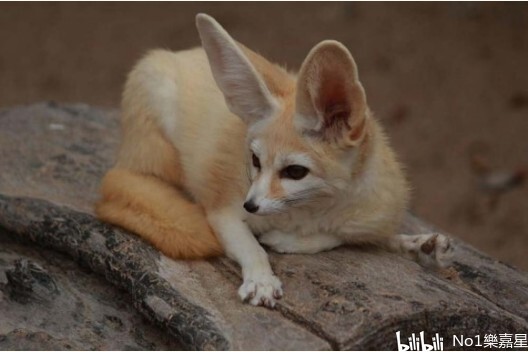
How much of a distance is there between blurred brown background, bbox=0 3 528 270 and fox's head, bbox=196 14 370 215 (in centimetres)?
279

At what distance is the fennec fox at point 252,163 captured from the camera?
9.03ft

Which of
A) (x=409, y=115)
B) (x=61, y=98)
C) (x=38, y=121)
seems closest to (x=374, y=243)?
(x=38, y=121)

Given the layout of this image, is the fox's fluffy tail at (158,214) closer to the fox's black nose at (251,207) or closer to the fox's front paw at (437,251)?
the fox's black nose at (251,207)

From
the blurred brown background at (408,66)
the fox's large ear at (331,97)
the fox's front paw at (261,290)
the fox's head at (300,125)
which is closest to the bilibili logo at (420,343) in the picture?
the fox's front paw at (261,290)

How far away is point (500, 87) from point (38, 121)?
11.8 ft

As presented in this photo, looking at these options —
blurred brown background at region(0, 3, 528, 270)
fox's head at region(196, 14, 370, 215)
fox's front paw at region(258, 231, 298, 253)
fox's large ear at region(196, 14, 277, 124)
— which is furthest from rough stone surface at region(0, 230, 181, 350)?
blurred brown background at region(0, 3, 528, 270)

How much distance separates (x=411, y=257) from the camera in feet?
10.9

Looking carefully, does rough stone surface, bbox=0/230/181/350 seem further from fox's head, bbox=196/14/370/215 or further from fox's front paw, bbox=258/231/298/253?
fox's head, bbox=196/14/370/215

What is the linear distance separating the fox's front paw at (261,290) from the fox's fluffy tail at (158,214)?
286 millimetres

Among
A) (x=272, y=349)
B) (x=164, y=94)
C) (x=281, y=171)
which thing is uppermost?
(x=164, y=94)

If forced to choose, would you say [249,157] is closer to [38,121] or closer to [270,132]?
[270,132]

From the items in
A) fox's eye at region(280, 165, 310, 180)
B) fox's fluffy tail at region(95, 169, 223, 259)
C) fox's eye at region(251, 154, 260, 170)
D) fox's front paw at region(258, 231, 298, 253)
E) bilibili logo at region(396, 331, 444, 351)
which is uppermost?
fox's eye at region(251, 154, 260, 170)

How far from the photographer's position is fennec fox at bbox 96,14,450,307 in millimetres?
2752

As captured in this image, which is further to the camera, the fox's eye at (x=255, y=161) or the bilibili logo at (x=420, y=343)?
the fox's eye at (x=255, y=161)
